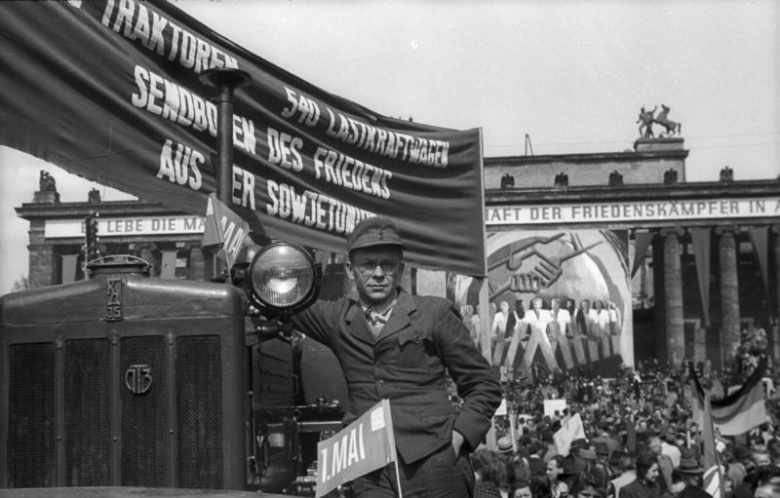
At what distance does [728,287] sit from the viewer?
59000 mm

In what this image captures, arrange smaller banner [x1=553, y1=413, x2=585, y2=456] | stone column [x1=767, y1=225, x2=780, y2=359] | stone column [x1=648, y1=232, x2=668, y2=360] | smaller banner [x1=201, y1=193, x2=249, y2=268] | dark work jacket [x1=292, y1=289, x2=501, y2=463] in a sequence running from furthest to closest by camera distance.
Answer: stone column [x1=648, y1=232, x2=668, y2=360] → stone column [x1=767, y1=225, x2=780, y2=359] → smaller banner [x1=553, y1=413, x2=585, y2=456] → smaller banner [x1=201, y1=193, x2=249, y2=268] → dark work jacket [x1=292, y1=289, x2=501, y2=463]

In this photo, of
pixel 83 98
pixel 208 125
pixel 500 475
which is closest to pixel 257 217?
pixel 208 125

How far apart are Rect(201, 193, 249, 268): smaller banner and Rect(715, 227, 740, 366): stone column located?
55699 mm

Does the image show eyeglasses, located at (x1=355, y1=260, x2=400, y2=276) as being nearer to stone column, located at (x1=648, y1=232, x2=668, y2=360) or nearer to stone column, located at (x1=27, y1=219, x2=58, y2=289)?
stone column, located at (x1=27, y1=219, x2=58, y2=289)

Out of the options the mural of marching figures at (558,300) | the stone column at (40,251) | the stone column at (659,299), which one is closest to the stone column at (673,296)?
the stone column at (659,299)

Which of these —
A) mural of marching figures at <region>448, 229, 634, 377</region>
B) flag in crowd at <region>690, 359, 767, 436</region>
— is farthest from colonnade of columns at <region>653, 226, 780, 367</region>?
flag in crowd at <region>690, 359, 767, 436</region>

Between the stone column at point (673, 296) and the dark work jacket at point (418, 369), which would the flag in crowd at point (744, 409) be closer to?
the dark work jacket at point (418, 369)

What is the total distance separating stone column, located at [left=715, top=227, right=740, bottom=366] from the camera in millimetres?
57875

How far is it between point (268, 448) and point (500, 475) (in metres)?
2.55

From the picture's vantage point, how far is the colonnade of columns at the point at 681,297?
57500 millimetres

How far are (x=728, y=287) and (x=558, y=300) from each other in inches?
482

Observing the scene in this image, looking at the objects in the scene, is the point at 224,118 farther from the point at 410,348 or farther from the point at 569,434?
the point at 569,434

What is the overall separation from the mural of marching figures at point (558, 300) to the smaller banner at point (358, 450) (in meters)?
47.4

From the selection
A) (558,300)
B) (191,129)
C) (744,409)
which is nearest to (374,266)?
(191,129)
